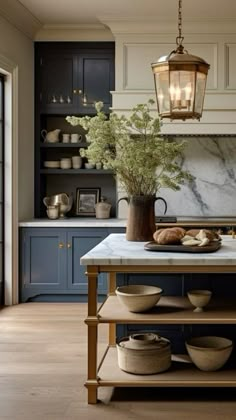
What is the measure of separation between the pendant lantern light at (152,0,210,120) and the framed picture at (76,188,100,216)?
3728 millimetres

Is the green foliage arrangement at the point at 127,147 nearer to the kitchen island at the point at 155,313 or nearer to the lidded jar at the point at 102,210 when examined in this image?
the kitchen island at the point at 155,313

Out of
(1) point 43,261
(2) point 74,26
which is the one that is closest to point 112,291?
(1) point 43,261

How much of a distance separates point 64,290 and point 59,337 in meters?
1.51

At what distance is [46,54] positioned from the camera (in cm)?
652

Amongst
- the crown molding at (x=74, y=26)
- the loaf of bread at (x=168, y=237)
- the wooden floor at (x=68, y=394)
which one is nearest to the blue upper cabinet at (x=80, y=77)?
the crown molding at (x=74, y=26)

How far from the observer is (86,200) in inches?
264

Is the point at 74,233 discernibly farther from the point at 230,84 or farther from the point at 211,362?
the point at 211,362

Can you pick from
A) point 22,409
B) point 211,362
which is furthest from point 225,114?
point 22,409

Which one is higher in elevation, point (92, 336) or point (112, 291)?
point (112, 291)

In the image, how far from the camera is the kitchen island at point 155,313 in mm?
3008

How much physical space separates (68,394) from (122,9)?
3.86 m

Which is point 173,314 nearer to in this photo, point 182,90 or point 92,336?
point 92,336

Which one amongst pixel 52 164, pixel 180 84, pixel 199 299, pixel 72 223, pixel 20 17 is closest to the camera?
Answer: pixel 180 84

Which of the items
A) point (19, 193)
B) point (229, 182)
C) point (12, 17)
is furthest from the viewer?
point (229, 182)
